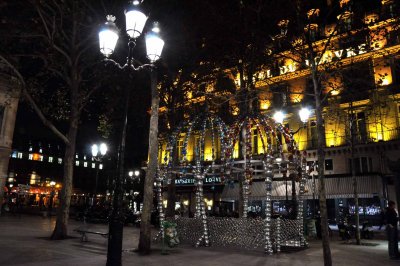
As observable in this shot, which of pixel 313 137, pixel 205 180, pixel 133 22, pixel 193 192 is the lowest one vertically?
pixel 193 192

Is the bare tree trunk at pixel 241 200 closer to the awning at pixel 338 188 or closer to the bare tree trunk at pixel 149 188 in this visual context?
the awning at pixel 338 188

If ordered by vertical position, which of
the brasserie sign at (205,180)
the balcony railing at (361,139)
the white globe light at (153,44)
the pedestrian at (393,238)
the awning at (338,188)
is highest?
the balcony railing at (361,139)

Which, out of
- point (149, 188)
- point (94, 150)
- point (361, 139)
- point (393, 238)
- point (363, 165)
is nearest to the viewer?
point (393, 238)

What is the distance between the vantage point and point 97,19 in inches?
613

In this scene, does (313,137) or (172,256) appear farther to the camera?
(313,137)

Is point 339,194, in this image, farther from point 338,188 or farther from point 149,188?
point 149,188

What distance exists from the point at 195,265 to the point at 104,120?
1550 centimetres

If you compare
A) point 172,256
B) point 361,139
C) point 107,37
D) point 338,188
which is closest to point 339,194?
point 338,188

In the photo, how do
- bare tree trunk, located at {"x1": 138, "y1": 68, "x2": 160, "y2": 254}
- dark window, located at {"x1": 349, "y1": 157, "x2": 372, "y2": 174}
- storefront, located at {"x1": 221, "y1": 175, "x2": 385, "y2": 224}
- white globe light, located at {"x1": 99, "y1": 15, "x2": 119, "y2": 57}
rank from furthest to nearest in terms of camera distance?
dark window, located at {"x1": 349, "y1": 157, "x2": 372, "y2": 174}
storefront, located at {"x1": 221, "y1": 175, "x2": 385, "y2": 224}
bare tree trunk, located at {"x1": 138, "y1": 68, "x2": 160, "y2": 254}
white globe light, located at {"x1": 99, "y1": 15, "x2": 119, "y2": 57}

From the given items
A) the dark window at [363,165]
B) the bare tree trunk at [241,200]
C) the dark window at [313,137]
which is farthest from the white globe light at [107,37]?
the dark window at [313,137]

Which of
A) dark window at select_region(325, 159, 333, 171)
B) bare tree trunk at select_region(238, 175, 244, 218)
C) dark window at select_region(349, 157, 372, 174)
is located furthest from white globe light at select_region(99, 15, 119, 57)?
dark window at select_region(325, 159, 333, 171)

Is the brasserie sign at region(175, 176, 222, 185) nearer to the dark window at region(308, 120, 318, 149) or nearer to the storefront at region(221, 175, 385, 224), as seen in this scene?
the storefront at region(221, 175, 385, 224)

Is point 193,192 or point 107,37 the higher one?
point 107,37

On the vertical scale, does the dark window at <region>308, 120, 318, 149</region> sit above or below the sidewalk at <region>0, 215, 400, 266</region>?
above
